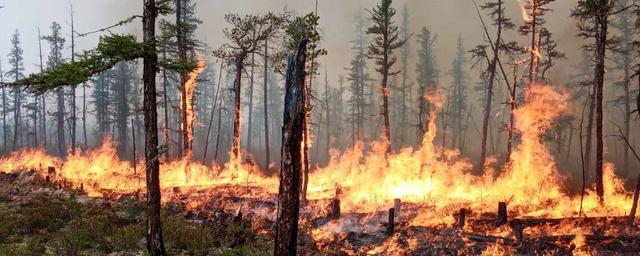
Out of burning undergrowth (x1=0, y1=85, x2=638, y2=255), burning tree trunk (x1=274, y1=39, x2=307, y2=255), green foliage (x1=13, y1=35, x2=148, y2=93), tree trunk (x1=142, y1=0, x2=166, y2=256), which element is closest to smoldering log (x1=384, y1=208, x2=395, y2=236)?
burning undergrowth (x1=0, y1=85, x2=638, y2=255)

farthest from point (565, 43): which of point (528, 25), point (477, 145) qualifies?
point (528, 25)

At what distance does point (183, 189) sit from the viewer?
22.4m

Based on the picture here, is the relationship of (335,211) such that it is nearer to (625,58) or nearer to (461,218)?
(461,218)

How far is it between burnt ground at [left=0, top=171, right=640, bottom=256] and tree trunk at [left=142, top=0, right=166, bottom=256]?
1196mm

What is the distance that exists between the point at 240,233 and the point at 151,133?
5409mm

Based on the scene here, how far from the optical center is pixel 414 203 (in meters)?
19.8

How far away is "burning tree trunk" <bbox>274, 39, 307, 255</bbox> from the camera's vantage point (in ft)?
26.9

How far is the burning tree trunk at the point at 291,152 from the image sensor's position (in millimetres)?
8188

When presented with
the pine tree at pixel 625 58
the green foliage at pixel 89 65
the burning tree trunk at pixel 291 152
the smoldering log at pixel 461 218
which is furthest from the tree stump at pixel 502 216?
the pine tree at pixel 625 58

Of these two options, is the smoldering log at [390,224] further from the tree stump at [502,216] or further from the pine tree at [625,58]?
the pine tree at [625,58]

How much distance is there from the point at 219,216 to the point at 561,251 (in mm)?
11793

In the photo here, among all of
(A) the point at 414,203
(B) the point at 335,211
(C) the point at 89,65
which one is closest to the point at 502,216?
(A) the point at 414,203

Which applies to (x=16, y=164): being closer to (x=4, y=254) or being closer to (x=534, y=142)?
(x=4, y=254)

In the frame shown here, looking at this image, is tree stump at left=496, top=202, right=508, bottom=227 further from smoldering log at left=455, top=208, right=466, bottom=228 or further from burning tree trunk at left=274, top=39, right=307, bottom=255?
burning tree trunk at left=274, top=39, right=307, bottom=255
